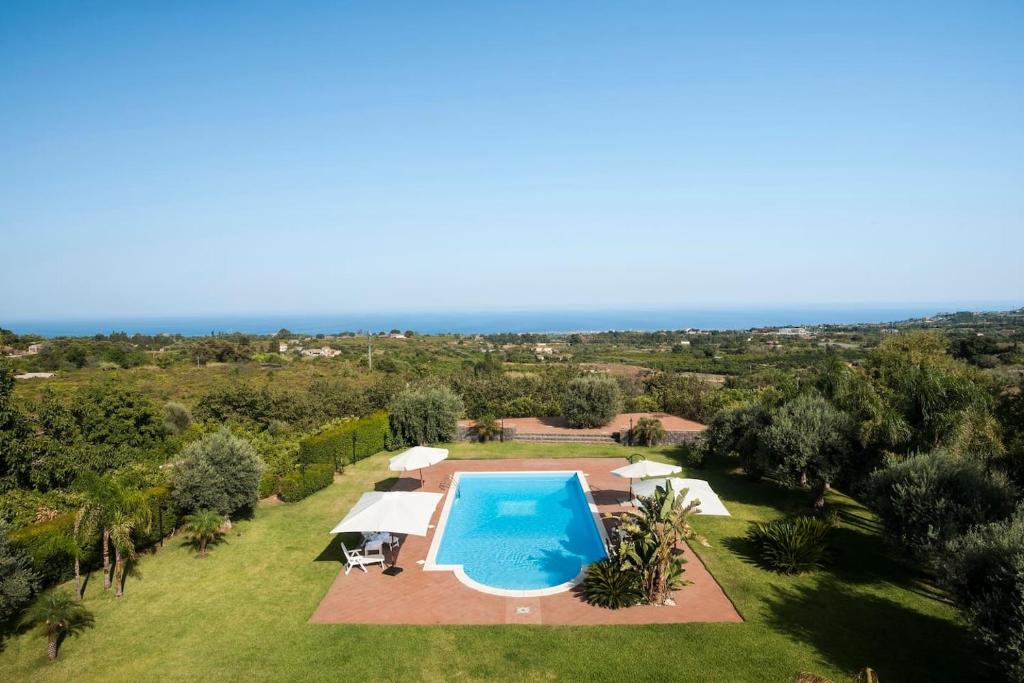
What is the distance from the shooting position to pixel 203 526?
1227 cm

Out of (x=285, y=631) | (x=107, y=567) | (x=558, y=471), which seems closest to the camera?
(x=285, y=631)

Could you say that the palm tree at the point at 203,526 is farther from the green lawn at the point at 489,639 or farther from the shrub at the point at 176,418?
the shrub at the point at 176,418

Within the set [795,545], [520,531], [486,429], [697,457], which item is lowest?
[520,531]

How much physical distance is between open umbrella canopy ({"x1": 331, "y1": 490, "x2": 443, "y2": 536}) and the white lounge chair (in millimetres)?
913

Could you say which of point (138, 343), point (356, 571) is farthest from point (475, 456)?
point (138, 343)

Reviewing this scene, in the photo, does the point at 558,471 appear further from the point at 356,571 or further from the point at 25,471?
the point at 25,471

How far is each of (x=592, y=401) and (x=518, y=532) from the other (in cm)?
1149

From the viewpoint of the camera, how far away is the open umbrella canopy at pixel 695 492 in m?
12.0

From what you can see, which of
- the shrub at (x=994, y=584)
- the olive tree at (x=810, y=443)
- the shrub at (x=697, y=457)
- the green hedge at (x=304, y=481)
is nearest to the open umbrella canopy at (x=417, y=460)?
the green hedge at (x=304, y=481)

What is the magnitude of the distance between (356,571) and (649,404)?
20940 millimetres

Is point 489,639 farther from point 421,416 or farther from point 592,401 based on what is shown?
point 592,401

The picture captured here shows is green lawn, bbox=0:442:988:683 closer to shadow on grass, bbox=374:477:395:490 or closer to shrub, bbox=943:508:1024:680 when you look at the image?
shrub, bbox=943:508:1024:680

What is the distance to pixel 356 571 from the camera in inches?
465

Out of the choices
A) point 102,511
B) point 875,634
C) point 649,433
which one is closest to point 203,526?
point 102,511
